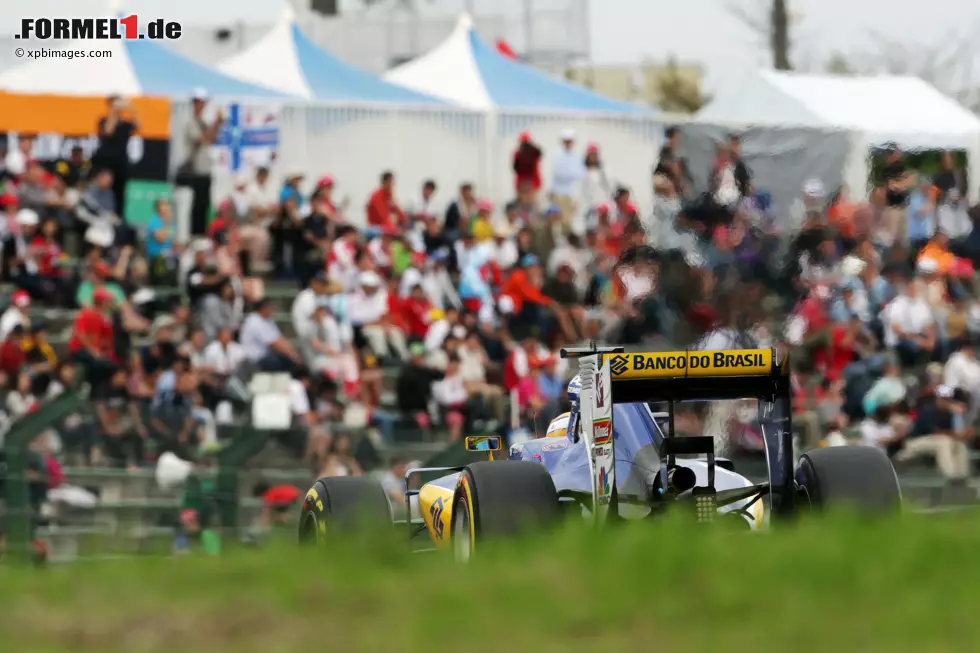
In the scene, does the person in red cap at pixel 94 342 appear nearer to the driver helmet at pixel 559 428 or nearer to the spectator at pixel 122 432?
the spectator at pixel 122 432

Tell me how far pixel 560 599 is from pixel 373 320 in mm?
13696

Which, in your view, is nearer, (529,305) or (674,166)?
(529,305)

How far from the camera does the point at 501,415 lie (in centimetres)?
1858

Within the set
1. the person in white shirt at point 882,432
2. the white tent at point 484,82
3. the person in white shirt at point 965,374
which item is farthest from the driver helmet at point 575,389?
the white tent at point 484,82

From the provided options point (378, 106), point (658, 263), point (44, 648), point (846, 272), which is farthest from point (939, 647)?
point (378, 106)

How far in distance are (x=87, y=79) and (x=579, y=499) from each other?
1443cm

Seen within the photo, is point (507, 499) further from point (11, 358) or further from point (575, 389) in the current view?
point (11, 358)

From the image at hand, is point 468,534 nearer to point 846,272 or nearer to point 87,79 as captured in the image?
point 846,272

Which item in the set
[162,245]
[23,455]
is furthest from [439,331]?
[23,455]

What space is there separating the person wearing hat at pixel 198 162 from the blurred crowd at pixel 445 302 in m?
0.03

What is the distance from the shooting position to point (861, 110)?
96.1 ft

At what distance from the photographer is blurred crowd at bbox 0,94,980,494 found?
1719 cm

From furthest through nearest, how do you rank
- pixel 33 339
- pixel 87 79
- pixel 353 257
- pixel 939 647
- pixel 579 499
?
pixel 87 79 → pixel 353 257 → pixel 33 339 → pixel 579 499 → pixel 939 647

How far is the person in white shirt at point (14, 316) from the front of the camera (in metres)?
17.3
